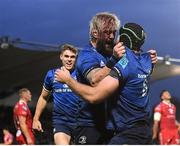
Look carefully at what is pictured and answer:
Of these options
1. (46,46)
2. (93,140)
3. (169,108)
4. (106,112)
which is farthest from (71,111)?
(46,46)

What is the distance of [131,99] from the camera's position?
7.78ft

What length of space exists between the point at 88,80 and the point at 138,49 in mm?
268

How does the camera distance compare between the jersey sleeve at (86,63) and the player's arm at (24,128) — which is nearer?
the jersey sleeve at (86,63)

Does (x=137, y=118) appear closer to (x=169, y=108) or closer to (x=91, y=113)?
(x=91, y=113)

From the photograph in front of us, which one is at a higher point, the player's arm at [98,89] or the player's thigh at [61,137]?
the player's arm at [98,89]

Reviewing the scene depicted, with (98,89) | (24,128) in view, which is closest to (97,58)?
(98,89)

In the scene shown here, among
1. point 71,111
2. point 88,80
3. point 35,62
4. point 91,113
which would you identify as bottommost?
point 35,62

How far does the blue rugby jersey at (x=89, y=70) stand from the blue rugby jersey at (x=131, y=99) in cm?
10

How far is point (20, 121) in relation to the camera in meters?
6.02

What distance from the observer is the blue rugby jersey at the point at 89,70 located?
2375 mm

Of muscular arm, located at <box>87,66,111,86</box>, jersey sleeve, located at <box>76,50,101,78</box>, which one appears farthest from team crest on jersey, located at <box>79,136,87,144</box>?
muscular arm, located at <box>87,66,111,86</box>

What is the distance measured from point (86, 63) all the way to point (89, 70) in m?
0.06

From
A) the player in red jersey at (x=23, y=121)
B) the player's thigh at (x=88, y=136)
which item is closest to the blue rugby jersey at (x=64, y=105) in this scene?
the player's thigh at (x=88, y=136)

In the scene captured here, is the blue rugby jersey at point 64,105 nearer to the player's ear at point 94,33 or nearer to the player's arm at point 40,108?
the player's arm at point 40,108
